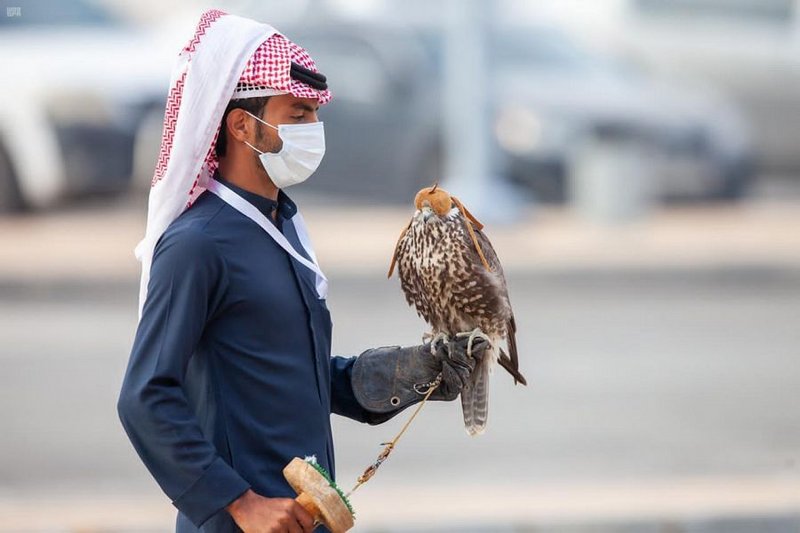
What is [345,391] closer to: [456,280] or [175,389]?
[456,280]

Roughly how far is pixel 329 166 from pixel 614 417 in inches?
304

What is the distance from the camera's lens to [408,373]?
2.54 m

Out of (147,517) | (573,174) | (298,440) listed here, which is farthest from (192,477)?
(573,174)

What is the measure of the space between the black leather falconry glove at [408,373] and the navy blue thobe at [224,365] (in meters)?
0.13

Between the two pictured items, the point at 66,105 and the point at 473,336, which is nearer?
the point at 473,336

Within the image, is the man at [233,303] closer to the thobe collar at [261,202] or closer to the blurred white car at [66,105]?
the thobe collar at [261,202]

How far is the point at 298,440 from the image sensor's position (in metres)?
2.34

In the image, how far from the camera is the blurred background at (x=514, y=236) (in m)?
5.43

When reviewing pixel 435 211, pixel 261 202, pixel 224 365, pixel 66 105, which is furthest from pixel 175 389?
pixel 66 105

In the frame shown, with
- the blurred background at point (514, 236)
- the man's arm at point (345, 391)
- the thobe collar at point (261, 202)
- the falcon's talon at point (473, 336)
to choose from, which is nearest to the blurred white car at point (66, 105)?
the blurred background at point (514, 236)

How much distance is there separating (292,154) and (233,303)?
0.31 m

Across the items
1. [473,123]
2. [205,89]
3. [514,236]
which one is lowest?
[514,236]

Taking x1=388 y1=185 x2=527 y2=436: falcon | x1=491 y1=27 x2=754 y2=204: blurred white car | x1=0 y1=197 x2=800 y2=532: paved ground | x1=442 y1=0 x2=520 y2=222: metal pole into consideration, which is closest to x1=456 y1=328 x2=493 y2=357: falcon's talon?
x1=388 y1=185 x2=527 y2=436: falcon

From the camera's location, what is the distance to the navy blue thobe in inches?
84.9
